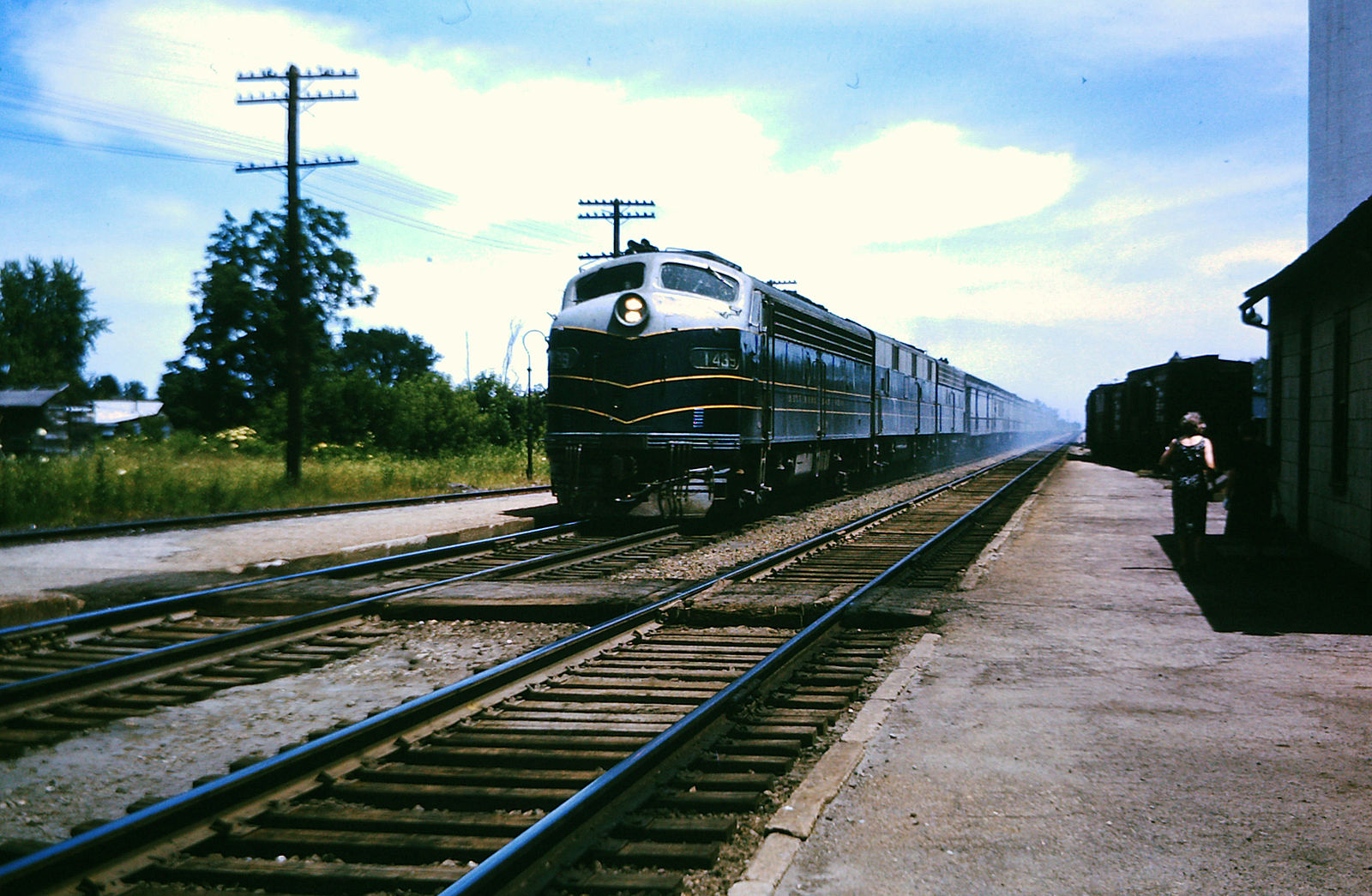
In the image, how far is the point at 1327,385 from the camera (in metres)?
11.8

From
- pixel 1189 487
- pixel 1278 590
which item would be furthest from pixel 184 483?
pixel 1278 590

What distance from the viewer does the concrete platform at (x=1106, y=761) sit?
3412 millimetres

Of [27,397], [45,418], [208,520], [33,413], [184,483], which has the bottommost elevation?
[208,520]

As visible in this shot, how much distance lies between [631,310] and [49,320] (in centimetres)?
8057

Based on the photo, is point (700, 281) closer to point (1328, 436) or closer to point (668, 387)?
point (668, 387)

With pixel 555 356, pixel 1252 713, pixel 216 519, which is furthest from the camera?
pixel 216 519

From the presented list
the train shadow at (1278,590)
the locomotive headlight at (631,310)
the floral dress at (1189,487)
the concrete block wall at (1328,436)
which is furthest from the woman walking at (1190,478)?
the locomotive headlight at (631,310)

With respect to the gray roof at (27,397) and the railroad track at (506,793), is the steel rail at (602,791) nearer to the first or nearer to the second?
the railroad track at (506,793)

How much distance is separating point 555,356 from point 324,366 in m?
29.7

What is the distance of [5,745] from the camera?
193 inches

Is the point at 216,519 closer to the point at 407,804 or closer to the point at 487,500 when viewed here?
the point at 487,500

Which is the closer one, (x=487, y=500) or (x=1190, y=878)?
(x=1190, y=878)

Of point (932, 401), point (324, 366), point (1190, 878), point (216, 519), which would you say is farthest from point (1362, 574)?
point (324, 366)

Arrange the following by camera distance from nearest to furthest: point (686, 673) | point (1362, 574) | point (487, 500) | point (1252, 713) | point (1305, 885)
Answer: point (1305, 885)
point (1252, 713)
point (686, 673)
point (1362, 574)
point (487, 500)
